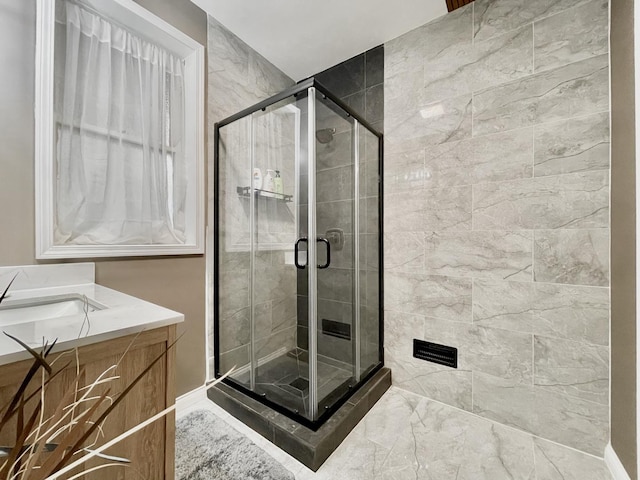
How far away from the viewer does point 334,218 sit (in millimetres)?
1625

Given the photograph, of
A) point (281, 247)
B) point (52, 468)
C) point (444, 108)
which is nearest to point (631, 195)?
point (444, 108)

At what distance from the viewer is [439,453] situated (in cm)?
134

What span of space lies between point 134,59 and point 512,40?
2.09 m

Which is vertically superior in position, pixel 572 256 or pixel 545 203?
pixel 545 203

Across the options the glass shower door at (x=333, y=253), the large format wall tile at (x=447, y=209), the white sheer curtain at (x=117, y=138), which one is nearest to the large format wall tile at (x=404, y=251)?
the large format wall tile at (x=447, y=209)

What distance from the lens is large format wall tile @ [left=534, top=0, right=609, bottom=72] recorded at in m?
1.34

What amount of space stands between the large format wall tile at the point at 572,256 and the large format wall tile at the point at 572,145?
330 millimetres

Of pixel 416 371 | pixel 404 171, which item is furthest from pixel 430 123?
pixel 416 371

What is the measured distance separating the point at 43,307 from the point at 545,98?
8.26 feet

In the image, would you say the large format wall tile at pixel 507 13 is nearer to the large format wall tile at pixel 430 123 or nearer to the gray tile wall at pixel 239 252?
the large format wall tile at pixel 430 123

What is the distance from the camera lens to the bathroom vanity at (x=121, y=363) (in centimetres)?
61

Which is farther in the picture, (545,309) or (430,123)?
(430,123)

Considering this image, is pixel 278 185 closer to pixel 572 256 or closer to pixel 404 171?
pixel 404 171

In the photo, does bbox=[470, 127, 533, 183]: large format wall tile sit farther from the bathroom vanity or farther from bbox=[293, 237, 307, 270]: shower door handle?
the bathroom vanity
